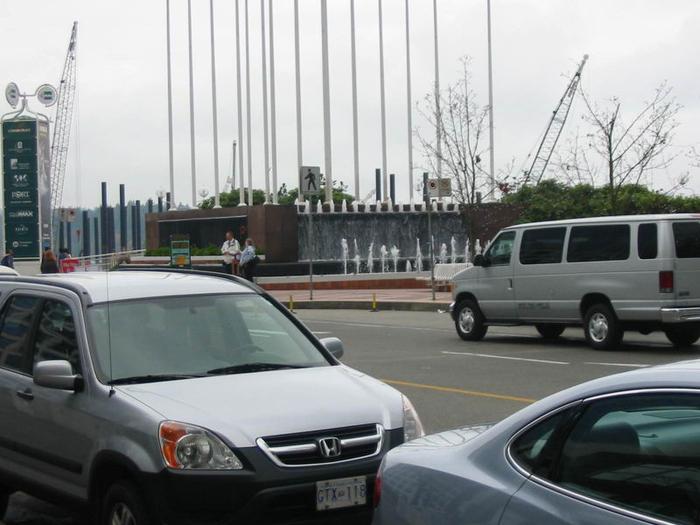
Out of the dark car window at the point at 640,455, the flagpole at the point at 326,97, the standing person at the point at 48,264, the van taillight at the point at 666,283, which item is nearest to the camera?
the dark car window at the point at 640,455

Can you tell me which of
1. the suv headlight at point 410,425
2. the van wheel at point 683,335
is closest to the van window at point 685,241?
the van wheel at point 683,335

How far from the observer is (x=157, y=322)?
710cm

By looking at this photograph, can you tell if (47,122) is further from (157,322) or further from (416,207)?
(157,322)

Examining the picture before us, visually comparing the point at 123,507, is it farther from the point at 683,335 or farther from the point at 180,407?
the point at 683,335

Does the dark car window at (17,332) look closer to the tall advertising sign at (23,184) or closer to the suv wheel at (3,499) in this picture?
the suv wheel at (3,499)

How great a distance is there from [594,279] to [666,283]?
120 centimetres

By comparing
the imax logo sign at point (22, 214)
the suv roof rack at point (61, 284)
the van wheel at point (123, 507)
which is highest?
the imax logo sign at point (22, 214)

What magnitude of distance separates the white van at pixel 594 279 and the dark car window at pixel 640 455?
42.7 ft

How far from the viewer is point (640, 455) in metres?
3.82

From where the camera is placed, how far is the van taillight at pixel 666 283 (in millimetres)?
16516

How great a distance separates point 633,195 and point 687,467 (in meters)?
37.1

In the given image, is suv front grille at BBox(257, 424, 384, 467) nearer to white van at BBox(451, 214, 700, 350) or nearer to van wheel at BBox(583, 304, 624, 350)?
white van at BBox(451, 214, 700, 350)

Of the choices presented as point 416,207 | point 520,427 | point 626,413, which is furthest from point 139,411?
point 416,207

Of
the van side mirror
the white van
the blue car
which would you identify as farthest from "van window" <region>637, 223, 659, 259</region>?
the blue car
